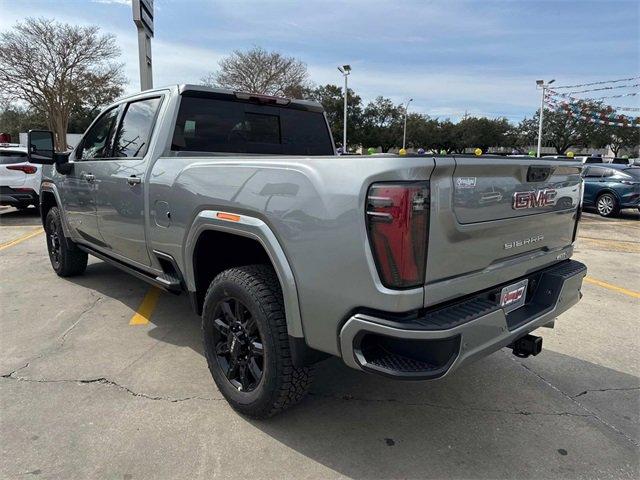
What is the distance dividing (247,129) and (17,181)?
374 inches

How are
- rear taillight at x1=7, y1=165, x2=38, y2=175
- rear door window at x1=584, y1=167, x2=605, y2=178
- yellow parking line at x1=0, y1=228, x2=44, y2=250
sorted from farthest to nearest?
rear door window at x1=584, y1=167, x2=605, y2=178
rear taillight at x1=7, y1=165, x2=38, y2=175
yellow parking line at x1=0, y1=228, x2=44, y2=250

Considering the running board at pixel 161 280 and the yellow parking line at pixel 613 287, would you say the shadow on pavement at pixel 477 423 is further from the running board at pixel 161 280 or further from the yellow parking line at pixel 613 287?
the yellow parking line at pixel 613 287

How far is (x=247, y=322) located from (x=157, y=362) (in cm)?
126

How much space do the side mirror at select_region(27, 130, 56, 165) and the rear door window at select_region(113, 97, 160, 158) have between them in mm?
1348

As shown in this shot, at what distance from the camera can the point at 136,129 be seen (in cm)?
404

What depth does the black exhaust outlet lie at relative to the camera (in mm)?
2779

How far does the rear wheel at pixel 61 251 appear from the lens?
560cm

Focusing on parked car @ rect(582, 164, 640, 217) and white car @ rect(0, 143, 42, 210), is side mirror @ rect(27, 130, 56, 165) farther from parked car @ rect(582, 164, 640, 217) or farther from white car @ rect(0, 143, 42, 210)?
parked car @ rect(582, 164, 640, 217)

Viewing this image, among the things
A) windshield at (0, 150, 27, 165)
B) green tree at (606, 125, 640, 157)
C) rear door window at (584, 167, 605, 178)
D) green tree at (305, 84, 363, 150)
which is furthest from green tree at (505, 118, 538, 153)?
windshield at (0, 150, 27, 165)

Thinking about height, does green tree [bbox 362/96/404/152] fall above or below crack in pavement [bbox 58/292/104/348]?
above

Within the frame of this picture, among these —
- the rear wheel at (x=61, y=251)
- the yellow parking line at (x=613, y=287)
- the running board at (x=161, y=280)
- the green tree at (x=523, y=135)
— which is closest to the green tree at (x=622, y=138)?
the green tree at (x=523, y=135)

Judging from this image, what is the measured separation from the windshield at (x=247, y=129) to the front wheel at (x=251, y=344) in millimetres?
1395

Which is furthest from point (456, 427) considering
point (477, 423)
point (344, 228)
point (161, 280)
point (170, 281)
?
point (161, 280)

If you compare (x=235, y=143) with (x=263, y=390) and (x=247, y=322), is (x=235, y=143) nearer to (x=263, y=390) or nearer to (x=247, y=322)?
(x=247, y=322)
